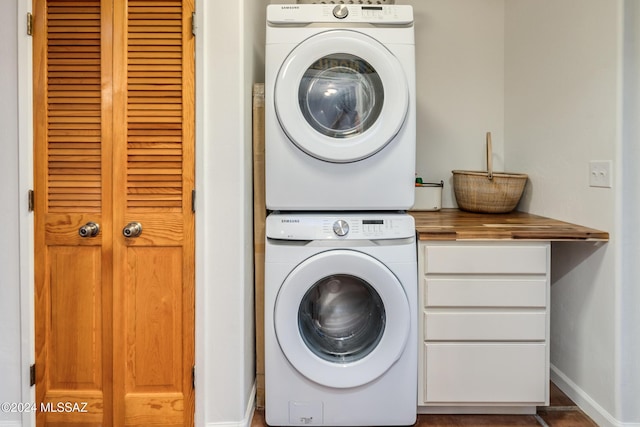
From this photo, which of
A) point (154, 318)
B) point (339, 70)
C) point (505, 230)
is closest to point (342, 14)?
point (339, 70)

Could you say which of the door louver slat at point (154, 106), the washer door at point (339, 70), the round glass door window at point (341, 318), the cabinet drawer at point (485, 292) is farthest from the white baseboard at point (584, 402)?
the door louver slat at point (154, 106)

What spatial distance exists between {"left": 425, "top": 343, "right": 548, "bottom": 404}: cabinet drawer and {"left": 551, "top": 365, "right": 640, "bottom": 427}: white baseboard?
0.84 feet

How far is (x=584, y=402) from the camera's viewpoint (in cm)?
194

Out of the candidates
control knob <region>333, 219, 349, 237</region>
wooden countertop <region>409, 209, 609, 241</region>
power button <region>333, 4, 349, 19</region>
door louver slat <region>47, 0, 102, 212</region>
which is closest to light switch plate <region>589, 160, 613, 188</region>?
wooden countertop <region>409, 209, 609, 241</region>

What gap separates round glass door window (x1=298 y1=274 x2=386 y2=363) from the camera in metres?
1.81

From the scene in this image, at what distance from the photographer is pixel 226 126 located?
5.58ft

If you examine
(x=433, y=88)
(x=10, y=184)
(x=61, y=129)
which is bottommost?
(x=10, y=184)

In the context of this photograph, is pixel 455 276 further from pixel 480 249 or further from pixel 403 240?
pixel 403 240

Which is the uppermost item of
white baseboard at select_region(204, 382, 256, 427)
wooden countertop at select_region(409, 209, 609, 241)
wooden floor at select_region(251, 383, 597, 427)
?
wooden countertop at select_region(409, 209, 609, 241)

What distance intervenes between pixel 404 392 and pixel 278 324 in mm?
604

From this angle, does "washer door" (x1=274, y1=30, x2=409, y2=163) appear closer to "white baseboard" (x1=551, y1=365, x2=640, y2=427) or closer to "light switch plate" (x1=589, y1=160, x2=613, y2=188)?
"light switch plate" (x1=589, y1=160, x2=613, y2=188)

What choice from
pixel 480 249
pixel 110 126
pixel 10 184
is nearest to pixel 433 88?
pixel 480 249

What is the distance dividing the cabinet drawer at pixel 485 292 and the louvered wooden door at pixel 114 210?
3.35 feet

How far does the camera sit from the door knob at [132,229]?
5.45 feet
